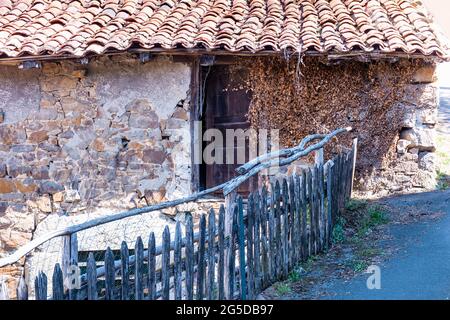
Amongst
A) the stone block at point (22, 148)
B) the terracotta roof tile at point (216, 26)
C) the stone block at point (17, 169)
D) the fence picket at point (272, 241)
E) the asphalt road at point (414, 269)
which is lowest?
the asphalt road at point (414, 269)

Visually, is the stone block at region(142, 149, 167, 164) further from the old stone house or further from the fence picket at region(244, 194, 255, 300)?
the fence picket at region(244, 194, 255, 300)

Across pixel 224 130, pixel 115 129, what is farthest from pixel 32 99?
pixel 224 130

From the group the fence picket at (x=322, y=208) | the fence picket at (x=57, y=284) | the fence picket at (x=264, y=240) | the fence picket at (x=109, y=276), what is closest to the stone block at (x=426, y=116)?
the fence picket at (x=322, y=208)

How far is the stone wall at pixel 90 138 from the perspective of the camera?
788cm

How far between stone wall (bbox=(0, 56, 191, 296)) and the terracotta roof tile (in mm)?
452

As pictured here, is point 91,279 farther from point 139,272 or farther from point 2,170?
point 2,170

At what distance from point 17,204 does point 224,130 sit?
288cm

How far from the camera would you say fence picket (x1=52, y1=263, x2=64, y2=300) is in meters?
3.54

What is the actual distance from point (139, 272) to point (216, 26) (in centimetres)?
447

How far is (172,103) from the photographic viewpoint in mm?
7836

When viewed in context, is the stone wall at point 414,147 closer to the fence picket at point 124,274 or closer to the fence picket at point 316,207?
the fence picket at point 316,207

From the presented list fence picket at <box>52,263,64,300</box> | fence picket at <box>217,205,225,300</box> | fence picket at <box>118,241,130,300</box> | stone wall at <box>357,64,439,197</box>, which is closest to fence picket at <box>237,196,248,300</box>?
fence picket at <box>217,205,225,300</box>

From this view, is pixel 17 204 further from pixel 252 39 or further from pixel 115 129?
pixel 252 39

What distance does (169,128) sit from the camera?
7.86 m
